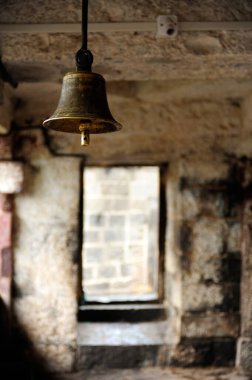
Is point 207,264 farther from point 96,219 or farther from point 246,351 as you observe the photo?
point 96,219

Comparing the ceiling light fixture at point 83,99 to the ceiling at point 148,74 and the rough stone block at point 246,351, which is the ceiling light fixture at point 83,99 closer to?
the ceiling at point 148,74

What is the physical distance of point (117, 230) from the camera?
5.59m

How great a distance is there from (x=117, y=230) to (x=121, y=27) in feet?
13.5

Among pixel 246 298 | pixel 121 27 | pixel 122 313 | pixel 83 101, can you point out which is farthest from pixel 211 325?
pixel 121 27

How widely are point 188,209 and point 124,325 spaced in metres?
0.94

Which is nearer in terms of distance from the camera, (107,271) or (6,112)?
(6,112)

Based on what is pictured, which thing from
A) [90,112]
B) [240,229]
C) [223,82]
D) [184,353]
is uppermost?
[223,82]

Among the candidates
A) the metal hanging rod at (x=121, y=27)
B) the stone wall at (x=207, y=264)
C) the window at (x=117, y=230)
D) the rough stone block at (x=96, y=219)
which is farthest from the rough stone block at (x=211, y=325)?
the rough stone block at (x=96, y=219)

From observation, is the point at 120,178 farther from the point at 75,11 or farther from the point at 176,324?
the point at 75,11

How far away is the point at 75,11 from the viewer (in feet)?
5.43

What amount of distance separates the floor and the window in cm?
272

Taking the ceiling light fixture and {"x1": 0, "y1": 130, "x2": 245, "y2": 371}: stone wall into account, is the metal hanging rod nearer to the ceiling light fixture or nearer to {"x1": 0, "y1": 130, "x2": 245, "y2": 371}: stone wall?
the ceiling light fixture

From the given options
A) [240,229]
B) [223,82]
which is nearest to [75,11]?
[223,82]

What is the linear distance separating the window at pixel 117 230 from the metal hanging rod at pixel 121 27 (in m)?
3.81
